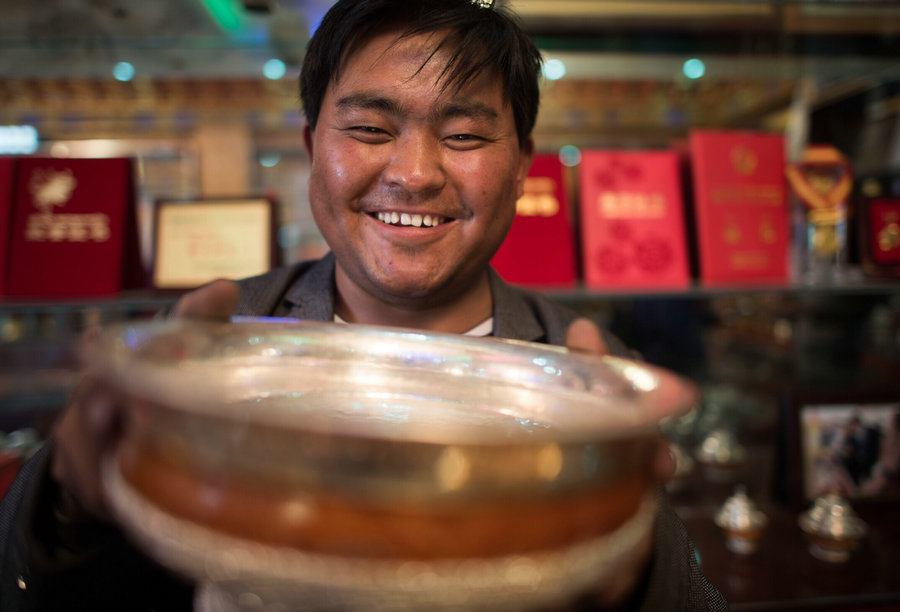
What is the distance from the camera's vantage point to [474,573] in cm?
28

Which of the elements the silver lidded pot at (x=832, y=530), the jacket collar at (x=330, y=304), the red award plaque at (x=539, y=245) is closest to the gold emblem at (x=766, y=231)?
the red award plaque at (x=539, y=245)

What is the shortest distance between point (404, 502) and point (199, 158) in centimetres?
178

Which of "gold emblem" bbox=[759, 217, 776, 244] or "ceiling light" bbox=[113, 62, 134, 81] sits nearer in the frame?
"gold emblem" bbox=[759, 217, 776, 244]

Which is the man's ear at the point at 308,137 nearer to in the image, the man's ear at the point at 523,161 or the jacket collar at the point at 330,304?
the jacket collar at the point at 330,304

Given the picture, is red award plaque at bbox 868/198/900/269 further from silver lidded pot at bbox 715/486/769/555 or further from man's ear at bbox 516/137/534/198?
man's ear at bbox 516/137/534/198

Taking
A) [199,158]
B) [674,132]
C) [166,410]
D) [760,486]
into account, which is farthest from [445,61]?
[674,132]

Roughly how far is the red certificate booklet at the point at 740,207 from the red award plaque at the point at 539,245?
14.4 inches

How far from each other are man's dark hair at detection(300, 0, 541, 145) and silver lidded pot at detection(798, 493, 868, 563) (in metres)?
1.15

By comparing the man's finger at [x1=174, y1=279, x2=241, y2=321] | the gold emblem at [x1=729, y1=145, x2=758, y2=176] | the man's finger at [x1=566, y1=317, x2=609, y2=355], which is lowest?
the man's finger at [x1=566, y1=317, x2=609, y2=355]

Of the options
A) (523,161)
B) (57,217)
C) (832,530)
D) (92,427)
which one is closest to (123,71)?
(57,217)

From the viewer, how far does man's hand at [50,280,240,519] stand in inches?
15.3

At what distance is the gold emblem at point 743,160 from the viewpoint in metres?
1.54

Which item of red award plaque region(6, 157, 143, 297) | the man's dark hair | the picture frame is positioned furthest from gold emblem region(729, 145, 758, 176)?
red award plaque region(6, 157, 143, 297)

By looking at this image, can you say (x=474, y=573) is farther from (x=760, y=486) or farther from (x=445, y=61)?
(x=760, y=486)
